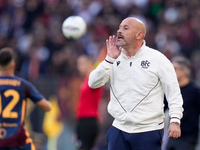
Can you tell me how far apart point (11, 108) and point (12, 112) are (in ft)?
0.19

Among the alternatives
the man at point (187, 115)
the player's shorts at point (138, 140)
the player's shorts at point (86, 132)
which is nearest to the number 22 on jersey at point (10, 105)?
the player's shorts at point (138, 140)

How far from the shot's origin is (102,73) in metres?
6.55

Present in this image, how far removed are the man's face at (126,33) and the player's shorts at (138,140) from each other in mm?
1123

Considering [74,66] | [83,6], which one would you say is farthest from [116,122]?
[83,6]

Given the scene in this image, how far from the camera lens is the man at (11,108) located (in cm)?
745

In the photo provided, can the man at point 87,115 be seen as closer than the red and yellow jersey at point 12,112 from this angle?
No

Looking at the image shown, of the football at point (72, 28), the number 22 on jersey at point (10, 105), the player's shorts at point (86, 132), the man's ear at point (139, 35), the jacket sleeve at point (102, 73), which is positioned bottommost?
the player's shorts at point (86, 132)

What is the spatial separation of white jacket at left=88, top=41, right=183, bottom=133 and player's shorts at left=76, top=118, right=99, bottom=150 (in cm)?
426

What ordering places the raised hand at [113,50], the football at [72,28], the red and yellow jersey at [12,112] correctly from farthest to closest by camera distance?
the football at [72,28] < the red and yellow jersey at [12,112] < the raised hand at [113,50]

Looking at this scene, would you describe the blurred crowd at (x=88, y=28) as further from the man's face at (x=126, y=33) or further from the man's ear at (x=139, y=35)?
the man's face at (x=126, y=33)

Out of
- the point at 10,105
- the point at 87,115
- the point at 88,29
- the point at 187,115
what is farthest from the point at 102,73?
the point at 88,29

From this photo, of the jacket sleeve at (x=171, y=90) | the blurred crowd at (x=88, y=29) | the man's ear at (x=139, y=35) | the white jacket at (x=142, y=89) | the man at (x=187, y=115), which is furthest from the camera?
the blurred crowd at (x=88, y=29)

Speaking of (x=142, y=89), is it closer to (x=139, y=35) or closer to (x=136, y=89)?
(x=136, y=89)

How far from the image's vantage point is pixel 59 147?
14.2m
